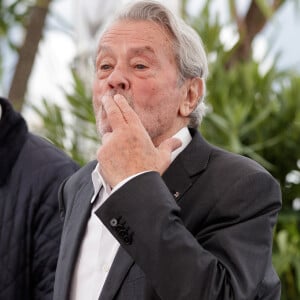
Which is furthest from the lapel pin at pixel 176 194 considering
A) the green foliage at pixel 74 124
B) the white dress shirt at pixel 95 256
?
the green foliage at pixel 74 124

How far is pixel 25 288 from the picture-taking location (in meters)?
2.87

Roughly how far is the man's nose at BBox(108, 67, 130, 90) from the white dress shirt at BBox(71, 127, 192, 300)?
0.23 m

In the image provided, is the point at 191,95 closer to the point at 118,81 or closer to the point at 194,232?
the point at 118,81

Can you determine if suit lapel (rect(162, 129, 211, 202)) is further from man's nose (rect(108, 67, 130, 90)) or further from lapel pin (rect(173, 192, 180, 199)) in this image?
man's nose (rect(108, 67, 130, 90))

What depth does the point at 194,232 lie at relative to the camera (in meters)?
2.04

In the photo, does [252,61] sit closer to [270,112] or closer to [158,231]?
[270,112]

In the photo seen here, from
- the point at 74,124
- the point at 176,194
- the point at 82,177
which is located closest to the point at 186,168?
the point at 176,194

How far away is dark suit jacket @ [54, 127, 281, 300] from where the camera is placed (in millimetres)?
1852

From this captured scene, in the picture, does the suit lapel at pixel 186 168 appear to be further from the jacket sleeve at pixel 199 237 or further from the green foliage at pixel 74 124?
the green foliage at pixel 74 124

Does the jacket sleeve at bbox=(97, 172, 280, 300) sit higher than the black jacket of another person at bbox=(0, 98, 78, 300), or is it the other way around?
the jacket sleeve at bbox=(97, 172, 280, 300)

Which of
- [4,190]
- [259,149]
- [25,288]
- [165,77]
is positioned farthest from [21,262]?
[259,149]

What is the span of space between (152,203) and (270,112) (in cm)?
398

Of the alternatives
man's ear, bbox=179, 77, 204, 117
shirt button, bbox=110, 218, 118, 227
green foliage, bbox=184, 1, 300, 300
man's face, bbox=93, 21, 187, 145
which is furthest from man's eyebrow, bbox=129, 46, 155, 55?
green foliage, bbox=184, 1, 300, 300

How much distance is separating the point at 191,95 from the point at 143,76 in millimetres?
207
